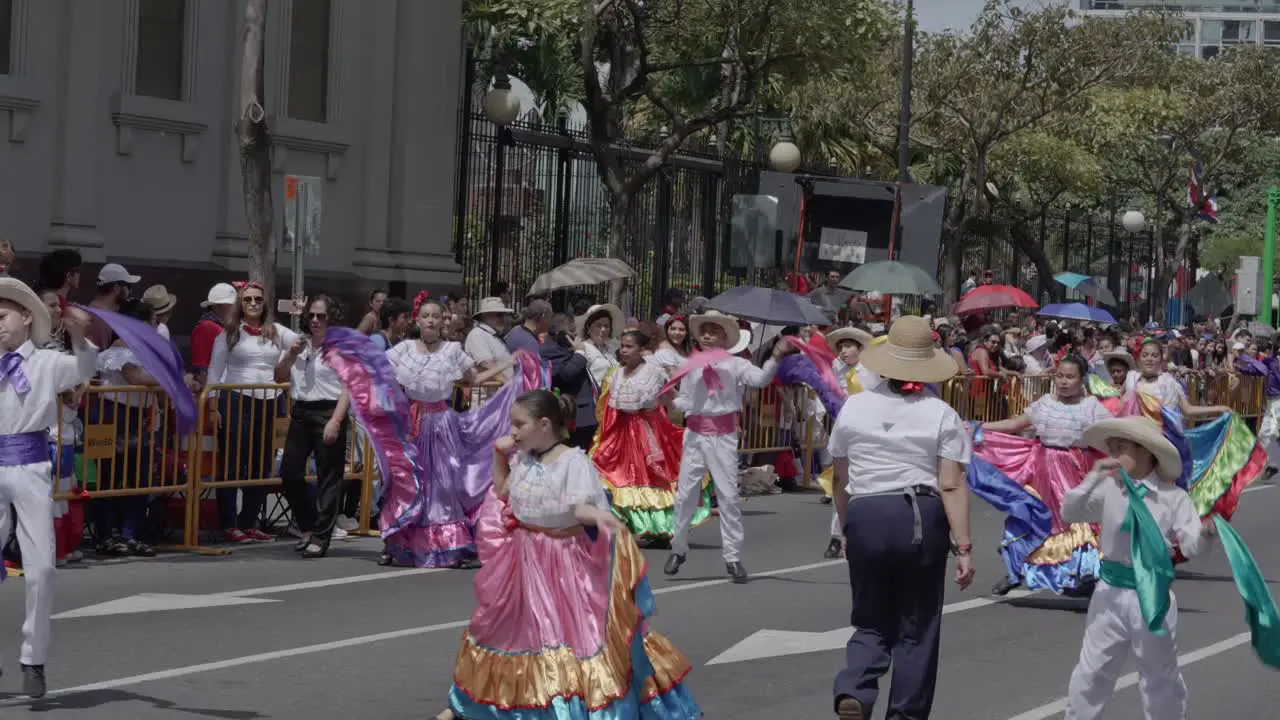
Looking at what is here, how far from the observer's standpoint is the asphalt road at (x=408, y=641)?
9.09m

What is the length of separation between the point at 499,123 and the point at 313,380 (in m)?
11.0

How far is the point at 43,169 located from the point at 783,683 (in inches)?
498

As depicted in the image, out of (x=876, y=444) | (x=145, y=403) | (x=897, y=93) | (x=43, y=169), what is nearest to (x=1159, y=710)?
(x=876, y=444)

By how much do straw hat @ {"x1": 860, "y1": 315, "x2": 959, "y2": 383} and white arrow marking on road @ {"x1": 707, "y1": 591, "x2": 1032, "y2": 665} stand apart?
→ 260 cm

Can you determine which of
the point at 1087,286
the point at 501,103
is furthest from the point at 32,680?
the point at 1087,286

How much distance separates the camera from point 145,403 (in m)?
13.9

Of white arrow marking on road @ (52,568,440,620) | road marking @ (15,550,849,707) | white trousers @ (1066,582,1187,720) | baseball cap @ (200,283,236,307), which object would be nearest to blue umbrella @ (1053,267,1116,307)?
baseball cap @ (200,283,236,307)

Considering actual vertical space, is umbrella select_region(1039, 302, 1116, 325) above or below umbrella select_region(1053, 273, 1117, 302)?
below

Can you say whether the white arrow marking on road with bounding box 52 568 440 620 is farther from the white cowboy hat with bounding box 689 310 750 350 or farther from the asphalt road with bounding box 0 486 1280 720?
the white cowboy hat with bounding box 689 310 750 350

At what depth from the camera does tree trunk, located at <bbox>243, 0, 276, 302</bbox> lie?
652 inches

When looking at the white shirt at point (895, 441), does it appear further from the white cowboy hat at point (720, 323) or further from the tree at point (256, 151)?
the tree at point (256, 151)

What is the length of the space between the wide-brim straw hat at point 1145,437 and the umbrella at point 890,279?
52.2 feet

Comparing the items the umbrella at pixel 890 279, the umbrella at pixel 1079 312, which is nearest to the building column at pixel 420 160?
the umbrella at pixel 890 279

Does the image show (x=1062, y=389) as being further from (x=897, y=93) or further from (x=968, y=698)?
(x=897, y=93)
